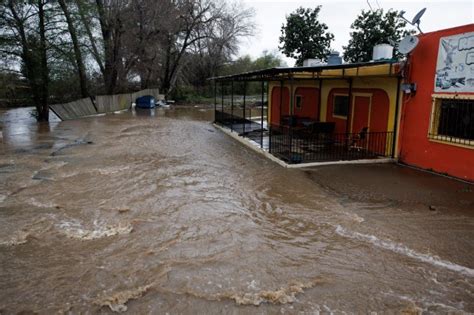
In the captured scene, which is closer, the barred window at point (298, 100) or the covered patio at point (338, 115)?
the covered patio at point (338, 115)

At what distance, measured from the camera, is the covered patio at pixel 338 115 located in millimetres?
10492

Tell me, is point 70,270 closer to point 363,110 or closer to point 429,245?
point 429,245

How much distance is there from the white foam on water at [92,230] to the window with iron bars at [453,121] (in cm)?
756

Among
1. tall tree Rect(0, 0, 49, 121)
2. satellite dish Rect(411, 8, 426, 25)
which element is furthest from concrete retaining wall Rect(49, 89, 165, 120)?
satellite dish Rect(411, 8, 426, 25)

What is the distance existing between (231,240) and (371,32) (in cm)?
2135

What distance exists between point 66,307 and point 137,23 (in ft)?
87.2

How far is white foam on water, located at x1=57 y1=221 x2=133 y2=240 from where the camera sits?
5754 millimetres

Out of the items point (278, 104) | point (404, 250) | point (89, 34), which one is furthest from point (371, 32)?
point (404, 250)

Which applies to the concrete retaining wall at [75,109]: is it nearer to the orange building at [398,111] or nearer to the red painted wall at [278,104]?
the red painted wall at [278,104]

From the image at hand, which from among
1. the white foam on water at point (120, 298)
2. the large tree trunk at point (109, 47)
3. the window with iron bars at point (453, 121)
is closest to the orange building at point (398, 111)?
the window with iron bars at point (453, 121)

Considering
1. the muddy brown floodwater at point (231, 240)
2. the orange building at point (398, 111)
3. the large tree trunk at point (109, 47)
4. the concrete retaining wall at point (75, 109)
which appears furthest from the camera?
the large tree trunk at point (109, 47)

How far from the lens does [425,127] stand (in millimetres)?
9297

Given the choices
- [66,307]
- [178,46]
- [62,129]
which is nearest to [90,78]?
[178,46]

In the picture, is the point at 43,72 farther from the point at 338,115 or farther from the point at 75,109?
the point at 338,115
